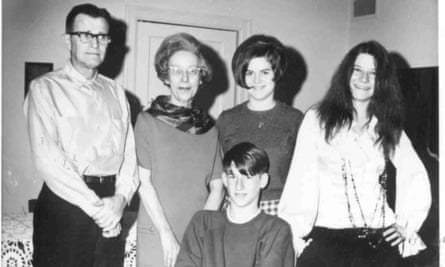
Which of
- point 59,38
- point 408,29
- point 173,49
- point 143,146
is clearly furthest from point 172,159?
point 408,29

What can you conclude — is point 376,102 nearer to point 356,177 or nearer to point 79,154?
point 356,177

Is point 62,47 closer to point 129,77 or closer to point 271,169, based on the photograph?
point 129,77

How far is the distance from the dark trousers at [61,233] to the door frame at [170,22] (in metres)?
1.38

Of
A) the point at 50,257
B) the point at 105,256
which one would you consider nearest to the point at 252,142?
the point at 105,256

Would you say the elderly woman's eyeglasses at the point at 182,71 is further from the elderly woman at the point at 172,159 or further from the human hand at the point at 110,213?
the human hand at the point at 110,213

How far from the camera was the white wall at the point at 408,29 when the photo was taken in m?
2.64

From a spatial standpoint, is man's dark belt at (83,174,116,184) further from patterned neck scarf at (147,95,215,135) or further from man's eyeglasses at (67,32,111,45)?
man's eyeglasses at (67,32,111,45)

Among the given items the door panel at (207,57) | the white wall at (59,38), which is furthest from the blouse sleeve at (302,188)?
the door panel at (207,57)

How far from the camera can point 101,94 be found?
1.42 metres

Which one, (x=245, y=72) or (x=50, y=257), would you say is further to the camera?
(x=245, y=72)

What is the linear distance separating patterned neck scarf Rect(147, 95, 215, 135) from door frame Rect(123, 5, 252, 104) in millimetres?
1282

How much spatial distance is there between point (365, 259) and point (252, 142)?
0.50 meters

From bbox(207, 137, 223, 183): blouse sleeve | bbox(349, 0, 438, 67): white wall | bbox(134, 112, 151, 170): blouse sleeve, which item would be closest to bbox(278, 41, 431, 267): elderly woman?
bbox(207, 137, 223, 183): blouse sleeve

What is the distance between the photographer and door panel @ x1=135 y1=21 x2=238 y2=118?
269 centimetres
